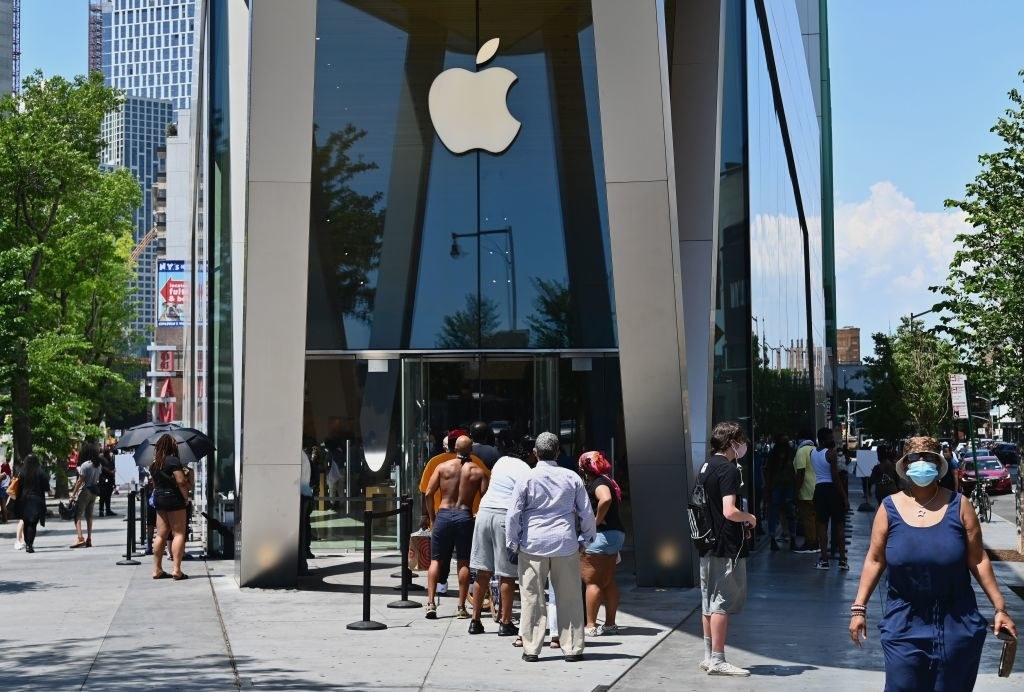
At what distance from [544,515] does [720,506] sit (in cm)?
144

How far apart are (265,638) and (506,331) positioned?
8613 millimetres

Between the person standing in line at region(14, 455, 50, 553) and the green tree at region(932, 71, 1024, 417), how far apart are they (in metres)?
15.8

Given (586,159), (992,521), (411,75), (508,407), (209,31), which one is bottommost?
(992,521)

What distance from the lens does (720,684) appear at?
1023 centimetres

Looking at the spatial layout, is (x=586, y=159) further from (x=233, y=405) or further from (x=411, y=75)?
(x=233, y=405)

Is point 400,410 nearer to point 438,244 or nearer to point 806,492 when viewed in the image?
point 438,244

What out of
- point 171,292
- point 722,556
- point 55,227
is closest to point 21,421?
point 55,227

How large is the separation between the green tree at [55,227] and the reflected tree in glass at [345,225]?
48.5ft

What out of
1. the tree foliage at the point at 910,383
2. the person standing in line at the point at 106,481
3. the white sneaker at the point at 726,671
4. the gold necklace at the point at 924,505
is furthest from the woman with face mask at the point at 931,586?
the tree foliage at the point at 910,383

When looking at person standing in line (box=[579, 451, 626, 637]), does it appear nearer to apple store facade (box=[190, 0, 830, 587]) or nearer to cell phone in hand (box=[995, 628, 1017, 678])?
cell phone in hand (box=[995, 628, 1017, 678])

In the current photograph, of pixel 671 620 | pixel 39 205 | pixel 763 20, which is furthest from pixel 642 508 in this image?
pixel 39 205

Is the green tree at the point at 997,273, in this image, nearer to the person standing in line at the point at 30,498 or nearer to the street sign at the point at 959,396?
the street sign at the point at 959,396

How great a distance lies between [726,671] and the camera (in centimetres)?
1058

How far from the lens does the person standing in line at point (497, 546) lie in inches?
489
